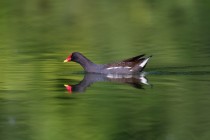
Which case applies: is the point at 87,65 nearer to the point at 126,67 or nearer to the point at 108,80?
the point at 126,67

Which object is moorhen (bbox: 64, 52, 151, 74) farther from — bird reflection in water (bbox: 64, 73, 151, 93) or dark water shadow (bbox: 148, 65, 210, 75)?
dark water shadow (bbox: 148, 65, 210, 75)

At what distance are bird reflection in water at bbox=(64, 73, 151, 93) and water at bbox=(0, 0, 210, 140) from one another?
26 millimetres

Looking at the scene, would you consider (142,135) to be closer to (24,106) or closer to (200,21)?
(24,106)

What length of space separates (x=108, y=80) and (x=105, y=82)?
1.11ft

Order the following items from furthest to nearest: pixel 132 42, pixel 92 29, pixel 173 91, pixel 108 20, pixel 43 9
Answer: pixel 43 9 → pixel 108 20 → pixel 92 29 → pixel 132 42 → pixel 173 91

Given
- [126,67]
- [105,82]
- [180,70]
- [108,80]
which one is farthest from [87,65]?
[180,70]

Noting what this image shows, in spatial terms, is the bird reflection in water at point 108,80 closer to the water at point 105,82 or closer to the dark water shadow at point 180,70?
the water at point 105,82

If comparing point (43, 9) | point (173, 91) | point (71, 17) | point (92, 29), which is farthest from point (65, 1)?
point (173, 91)

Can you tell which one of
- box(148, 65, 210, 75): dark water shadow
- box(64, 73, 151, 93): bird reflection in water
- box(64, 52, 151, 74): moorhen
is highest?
box(64, 52, 151, 74): moorhen

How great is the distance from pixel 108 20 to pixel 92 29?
3.02 m

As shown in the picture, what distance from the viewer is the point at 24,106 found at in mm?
16234

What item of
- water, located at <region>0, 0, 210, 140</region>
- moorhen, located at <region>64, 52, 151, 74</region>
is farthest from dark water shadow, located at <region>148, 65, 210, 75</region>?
moorhen, located at <region>64, 52, 151, 74</region>

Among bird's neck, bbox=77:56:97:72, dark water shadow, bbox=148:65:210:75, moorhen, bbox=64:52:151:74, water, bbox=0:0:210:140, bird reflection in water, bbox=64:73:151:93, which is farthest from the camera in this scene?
bird's neck, bbox=77:56:97:72

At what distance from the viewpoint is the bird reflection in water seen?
18.6 m
